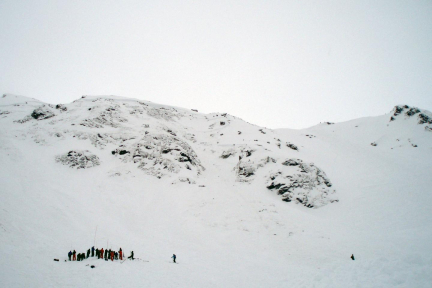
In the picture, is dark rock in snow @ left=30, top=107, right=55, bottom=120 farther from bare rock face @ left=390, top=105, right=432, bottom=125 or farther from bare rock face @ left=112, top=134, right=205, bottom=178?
bare rock face @ left=390, top=105, right=432, bottom=125

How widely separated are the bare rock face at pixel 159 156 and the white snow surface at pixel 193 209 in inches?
10.5

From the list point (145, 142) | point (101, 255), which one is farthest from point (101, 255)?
point (145, 142)

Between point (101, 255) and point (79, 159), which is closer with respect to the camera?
point (101, 255)

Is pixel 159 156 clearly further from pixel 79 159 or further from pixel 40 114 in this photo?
pixel 40 114

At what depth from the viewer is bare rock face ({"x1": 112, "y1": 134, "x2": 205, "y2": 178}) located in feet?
121

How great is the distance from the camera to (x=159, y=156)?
39.2 metres

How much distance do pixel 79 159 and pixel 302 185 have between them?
38.8 metres

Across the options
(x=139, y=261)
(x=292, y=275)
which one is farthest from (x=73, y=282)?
(x=292, y=275)

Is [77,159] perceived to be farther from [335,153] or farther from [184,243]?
[335,153]

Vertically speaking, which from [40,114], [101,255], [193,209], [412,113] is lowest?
[101,255]

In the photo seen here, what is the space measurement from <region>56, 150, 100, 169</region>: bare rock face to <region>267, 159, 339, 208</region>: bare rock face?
31.6m

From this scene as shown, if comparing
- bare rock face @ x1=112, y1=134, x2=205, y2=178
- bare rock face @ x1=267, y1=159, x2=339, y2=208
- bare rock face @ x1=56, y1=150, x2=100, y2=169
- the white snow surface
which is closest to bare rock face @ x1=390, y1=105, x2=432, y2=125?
the white snow surface

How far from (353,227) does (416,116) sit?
6584 cm

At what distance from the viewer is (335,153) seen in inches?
2222
